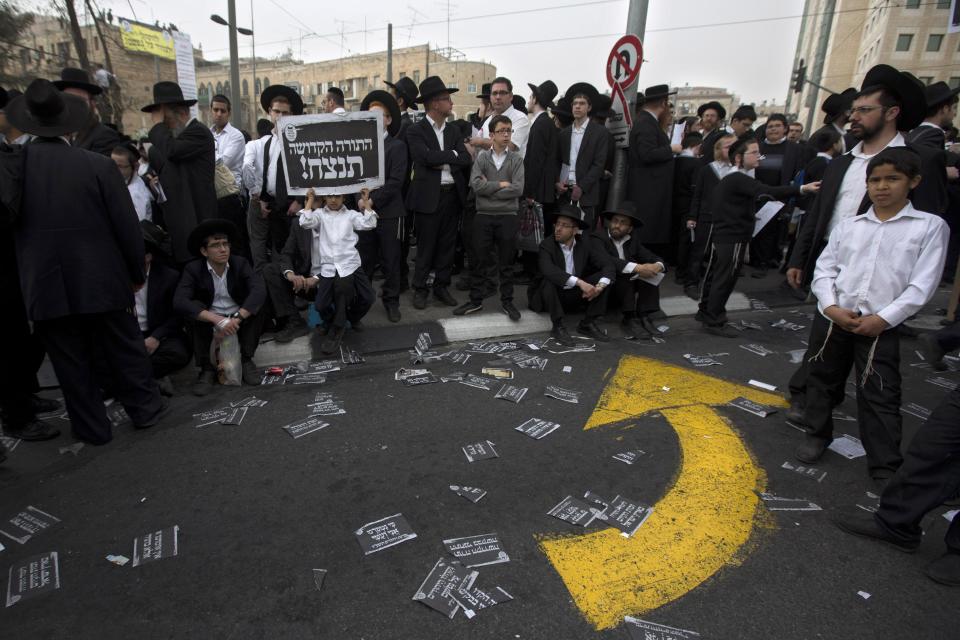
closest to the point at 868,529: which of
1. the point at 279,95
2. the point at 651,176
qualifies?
the point at 651,176

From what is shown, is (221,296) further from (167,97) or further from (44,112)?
(167,97)

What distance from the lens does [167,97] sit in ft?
16.6

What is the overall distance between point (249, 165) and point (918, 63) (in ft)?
206

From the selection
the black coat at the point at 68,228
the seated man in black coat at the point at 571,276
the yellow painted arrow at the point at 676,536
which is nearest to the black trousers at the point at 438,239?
the seated man in black coat at the point at 571,276

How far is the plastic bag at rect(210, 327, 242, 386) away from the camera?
4.59m

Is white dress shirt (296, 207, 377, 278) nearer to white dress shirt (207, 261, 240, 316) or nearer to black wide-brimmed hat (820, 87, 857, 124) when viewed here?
white dress shirt (207, 261, 240, 316)

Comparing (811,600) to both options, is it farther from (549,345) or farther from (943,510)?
(549,345)

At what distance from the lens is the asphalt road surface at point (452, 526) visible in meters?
2.24

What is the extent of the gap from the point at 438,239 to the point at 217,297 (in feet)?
8.42

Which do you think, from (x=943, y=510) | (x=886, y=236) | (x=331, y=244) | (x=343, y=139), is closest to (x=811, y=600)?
(x=943, y=510)

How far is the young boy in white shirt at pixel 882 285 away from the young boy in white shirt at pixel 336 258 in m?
4.00

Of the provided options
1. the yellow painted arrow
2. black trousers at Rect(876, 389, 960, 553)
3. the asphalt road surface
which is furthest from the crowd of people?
the yellow painted arrow

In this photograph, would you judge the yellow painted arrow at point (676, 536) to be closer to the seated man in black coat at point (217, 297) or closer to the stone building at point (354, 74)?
the seated man in black coat at point (217, 297)

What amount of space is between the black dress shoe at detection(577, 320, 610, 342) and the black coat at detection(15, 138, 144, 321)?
4324mm
